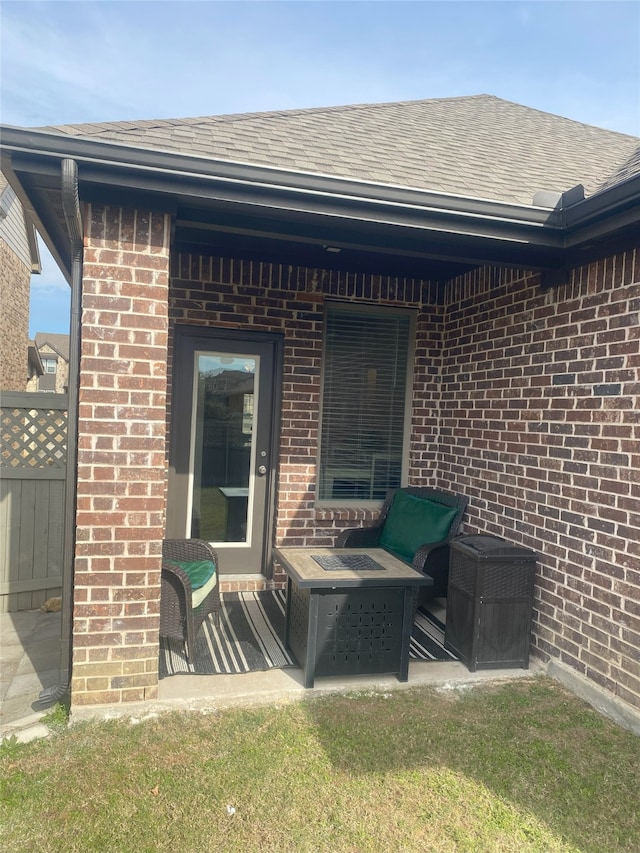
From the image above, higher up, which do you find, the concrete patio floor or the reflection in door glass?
the reflection in door glass

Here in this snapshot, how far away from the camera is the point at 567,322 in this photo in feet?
11.6

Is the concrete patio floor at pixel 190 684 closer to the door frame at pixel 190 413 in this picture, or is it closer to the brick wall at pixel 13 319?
the door frame at pixel 190 413

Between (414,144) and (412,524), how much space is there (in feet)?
9.57

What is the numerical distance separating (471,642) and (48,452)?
3.49m

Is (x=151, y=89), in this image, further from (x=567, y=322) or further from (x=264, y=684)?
(x=264, y=684)

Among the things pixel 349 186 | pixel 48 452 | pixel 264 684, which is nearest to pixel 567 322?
pixel 349 186

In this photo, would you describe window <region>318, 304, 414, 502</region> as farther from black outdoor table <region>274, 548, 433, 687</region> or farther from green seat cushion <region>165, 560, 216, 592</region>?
black outdoor table <region>274, 548, 433, 687</region>

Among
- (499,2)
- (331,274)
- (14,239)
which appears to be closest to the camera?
(499,2)

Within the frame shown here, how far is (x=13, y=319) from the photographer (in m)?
14.5

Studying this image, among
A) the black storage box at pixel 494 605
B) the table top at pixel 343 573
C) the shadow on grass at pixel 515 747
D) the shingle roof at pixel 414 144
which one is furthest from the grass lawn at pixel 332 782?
the shingle roof at pixel 414 144

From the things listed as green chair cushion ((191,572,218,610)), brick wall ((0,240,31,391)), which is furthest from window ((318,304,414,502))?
brick wall ((0,240,31,391))

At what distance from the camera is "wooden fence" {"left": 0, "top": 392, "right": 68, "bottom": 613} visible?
4.35m

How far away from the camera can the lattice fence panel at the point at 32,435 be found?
4406 millimetres

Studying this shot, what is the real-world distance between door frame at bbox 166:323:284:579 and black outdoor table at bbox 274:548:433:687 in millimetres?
1532
